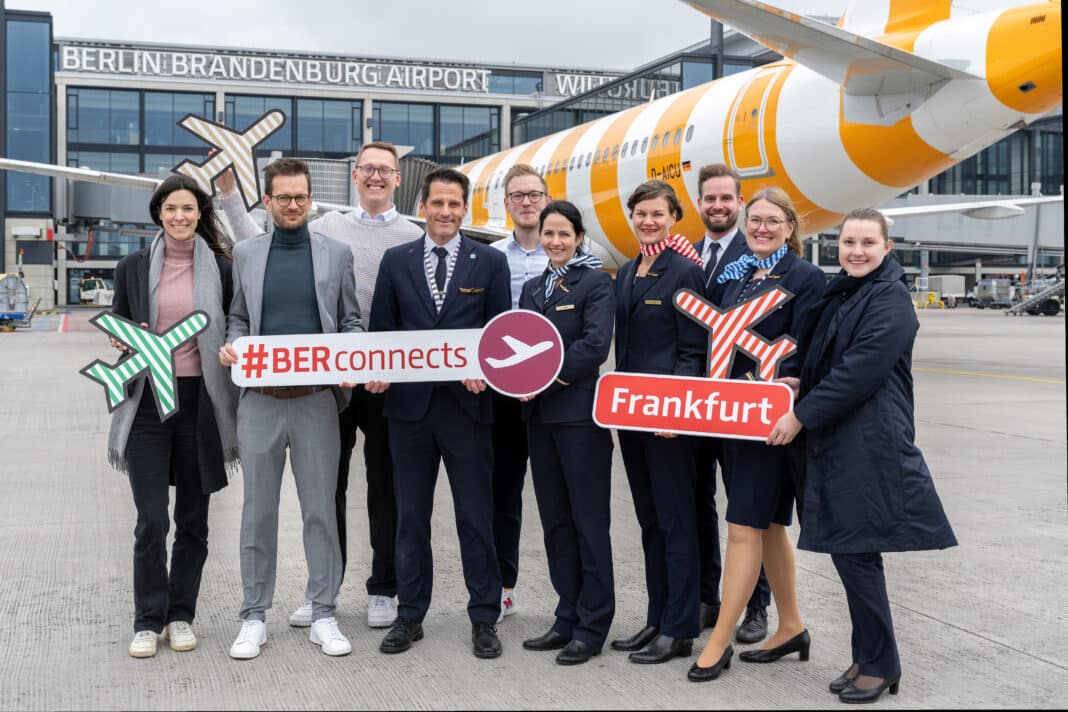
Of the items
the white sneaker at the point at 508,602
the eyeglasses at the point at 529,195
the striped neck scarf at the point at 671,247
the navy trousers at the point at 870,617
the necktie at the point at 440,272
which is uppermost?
the eyeglasses at the point at 529,195

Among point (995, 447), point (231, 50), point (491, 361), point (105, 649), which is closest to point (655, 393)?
point (491, 361)

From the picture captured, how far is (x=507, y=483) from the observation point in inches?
201

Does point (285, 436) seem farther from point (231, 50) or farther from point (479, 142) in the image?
point (231, 50)

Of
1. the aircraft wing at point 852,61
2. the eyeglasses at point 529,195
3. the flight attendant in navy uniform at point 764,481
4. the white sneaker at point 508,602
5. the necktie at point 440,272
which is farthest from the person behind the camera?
the aircraft wing at point 852,61

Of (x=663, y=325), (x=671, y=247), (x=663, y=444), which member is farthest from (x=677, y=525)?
(x=671, y=247)

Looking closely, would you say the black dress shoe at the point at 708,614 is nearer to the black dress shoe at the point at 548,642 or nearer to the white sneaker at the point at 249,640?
the black dress shoe at the point at 548,642

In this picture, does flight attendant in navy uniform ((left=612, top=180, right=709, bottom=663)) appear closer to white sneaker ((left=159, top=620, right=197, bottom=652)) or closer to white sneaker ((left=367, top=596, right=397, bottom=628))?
white sneaker ((left=367, top=596, right=397, bottom=628))

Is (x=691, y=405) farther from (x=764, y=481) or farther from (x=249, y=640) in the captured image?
(x=249, y=640)

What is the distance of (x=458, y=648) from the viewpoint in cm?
448

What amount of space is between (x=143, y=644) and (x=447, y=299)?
77.0 inches

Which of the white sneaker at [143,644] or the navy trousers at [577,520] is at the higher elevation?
→ the navy trousers at [577,520]

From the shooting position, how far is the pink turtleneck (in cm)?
461

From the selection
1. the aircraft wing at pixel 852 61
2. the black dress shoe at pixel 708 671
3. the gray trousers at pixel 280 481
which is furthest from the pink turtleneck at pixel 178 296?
the aircraft wing at pixel 852 61

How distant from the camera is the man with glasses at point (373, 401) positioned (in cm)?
501
